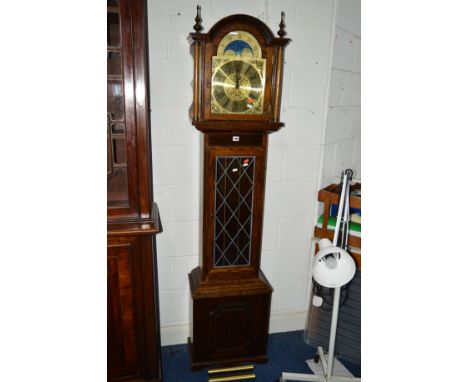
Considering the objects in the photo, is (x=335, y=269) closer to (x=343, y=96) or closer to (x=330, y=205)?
(x=330, y=205)

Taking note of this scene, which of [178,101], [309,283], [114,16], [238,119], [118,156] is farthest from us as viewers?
[309,283]

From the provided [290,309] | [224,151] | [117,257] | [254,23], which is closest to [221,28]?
[254,23]

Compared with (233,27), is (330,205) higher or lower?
lower

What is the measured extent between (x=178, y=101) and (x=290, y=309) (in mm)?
1724

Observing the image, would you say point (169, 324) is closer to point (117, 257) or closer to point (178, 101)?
point (117, 257)

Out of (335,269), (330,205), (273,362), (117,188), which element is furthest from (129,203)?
(273,362)

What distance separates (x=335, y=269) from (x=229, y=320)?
2.55 feet

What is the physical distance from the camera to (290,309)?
2.48 meters

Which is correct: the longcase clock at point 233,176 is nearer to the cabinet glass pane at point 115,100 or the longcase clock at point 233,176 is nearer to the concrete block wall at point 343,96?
the cabinet glass pane at point 115,100

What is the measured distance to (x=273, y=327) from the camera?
98.3 inches

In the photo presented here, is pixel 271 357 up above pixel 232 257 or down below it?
below

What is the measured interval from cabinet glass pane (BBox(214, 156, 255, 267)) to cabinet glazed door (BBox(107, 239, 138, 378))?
0.52 metres

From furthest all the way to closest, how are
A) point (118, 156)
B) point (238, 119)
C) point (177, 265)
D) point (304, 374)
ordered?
point (177, 265) → point (304, 374) → point (238, 119) → point (118, 156)

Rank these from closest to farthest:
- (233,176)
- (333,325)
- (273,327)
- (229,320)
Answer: (233,176) < (333,325) < (229,320) < (273,327)
